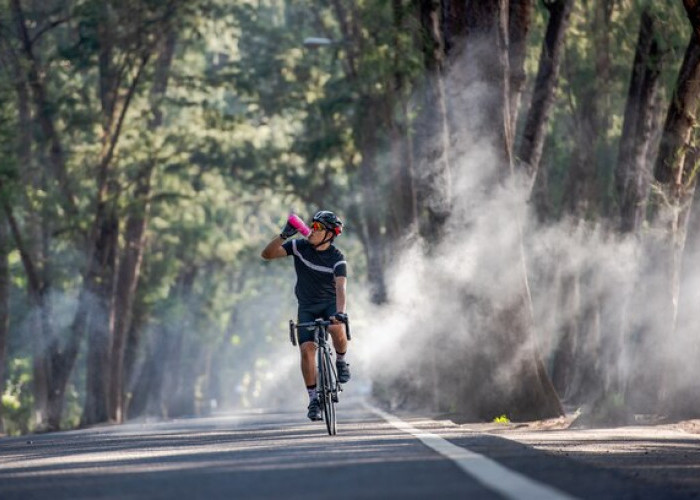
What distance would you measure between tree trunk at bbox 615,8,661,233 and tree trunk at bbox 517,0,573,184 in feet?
4.05

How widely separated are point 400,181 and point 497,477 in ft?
93.4

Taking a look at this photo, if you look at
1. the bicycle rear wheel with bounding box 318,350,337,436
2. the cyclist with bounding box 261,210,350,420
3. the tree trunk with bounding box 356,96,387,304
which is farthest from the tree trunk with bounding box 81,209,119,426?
the bicycle rear wheel with bounding box 318,350,337,436

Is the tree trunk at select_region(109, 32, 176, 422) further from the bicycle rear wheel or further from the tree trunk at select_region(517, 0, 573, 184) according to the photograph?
the bicycle rear wheel

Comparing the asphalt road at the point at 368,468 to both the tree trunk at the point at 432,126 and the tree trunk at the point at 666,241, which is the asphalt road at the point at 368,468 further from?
the tree trunk at the point at 432,126

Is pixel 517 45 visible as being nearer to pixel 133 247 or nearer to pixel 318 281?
pixel 318 281

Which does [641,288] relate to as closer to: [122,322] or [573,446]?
[573,446]

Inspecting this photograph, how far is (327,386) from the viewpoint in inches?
622

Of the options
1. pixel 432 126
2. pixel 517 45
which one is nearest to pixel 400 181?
pixel 432 126

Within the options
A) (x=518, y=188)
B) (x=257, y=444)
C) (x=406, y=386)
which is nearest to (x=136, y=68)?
(x=406, y=386)

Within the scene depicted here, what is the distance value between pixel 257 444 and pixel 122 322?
2739cm

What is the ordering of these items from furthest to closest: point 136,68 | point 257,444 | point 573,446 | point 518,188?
point 136,68 < point 518,188 < point 257,444 < point 573,446

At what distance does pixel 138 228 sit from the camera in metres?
41.1

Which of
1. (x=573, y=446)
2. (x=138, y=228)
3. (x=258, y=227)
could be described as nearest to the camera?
(x=573, y=446)

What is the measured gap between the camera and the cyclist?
15297 mm
